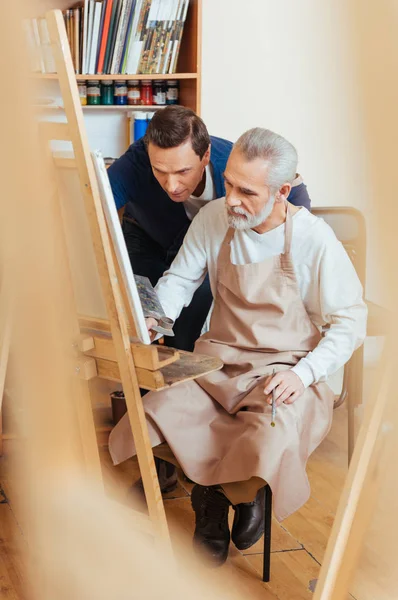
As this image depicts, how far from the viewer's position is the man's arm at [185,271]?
2070 millimetres

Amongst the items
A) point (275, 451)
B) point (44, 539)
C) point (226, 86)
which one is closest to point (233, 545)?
point (275, 451)

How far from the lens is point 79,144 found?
1.16m

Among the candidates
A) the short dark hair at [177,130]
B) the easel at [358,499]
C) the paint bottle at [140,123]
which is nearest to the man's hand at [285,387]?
the short dark hair at [177,130]

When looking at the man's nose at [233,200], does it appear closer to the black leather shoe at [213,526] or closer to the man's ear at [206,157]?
the man's ear at [206,157]

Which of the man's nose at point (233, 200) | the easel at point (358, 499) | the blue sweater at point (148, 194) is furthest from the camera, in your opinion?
the blue sweater at point (148, 194)

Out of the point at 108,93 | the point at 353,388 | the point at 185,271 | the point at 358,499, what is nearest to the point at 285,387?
the point at 185,271

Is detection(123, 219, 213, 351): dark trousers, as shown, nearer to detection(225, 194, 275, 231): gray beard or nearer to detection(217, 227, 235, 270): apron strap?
detection(217, 227, 235, 270): apron strap

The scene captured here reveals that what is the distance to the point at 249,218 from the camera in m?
1.86

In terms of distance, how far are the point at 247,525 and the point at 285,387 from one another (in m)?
0.40

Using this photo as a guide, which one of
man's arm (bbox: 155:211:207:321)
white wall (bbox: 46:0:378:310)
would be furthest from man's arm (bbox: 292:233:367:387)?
white wall (bbox: 46:0:378:310)

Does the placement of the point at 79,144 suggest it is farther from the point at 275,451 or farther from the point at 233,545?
the point at 233,545

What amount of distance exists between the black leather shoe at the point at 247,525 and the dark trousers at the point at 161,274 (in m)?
0.70

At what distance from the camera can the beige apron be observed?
174cm

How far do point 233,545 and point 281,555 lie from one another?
14 cm
